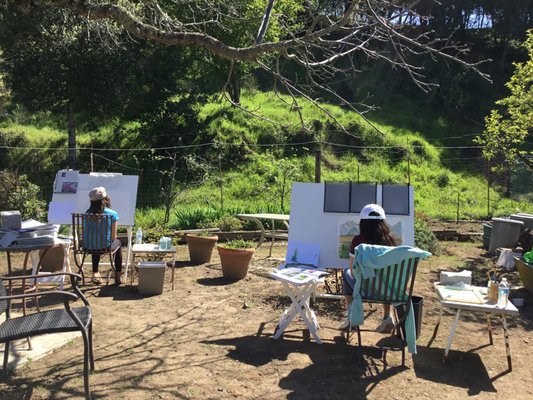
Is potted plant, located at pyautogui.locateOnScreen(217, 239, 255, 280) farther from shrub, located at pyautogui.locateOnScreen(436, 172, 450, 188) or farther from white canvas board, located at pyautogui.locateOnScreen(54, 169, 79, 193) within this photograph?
shrub, located at pyautogui.locateOnScreen(436, 172, 450, 188)

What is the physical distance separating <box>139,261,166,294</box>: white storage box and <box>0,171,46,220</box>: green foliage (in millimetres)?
4587

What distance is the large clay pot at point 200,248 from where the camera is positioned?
716cm

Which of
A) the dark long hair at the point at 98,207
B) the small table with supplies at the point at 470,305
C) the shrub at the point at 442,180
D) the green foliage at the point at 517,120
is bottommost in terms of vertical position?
the small table with supplies at the point at 470,305

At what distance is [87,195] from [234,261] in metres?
2.27

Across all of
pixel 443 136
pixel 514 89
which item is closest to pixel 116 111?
pixel 514 89

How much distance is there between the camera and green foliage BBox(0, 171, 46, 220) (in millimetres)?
8953

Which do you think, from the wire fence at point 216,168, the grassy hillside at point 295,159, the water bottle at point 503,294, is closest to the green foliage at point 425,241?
the water bottle at point 503,294

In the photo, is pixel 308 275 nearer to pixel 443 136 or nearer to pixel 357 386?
pixel 357 386

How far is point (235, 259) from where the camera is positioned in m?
6.21

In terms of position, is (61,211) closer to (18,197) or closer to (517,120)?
(18,197)

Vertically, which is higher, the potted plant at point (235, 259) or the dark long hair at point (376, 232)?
the dark long hair at point (376, 232)

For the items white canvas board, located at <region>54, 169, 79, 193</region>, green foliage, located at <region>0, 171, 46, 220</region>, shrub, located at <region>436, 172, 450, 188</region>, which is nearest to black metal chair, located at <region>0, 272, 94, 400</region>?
white canvas board, located at <region>54, 169, 79, 193</region>

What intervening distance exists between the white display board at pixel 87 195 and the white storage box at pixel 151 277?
120 centimetres

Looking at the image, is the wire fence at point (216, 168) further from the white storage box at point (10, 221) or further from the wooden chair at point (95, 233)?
the white storage box at point (10, 221)
